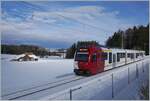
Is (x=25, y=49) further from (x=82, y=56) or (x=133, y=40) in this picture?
(x=133, y=40)

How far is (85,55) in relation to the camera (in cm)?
2256

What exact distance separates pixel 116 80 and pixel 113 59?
1846cm

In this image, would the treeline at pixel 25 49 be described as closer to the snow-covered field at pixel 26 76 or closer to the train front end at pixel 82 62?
the snow-covered field at pixel 26 76

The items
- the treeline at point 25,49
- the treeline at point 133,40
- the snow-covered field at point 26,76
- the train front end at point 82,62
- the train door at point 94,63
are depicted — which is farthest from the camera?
the treeline at point 133,40

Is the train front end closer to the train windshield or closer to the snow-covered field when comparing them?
the train windshield

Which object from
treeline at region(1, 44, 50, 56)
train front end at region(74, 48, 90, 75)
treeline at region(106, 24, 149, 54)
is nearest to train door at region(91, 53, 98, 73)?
train front end at region(74, 48, 90, 75)

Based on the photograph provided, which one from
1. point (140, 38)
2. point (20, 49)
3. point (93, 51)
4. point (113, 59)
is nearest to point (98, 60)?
point (93, 51)

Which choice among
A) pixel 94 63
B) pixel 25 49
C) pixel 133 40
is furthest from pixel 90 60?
pixel 133 40

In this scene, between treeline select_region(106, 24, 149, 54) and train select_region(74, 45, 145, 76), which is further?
treeline select_region(106, 24, 149, 54)

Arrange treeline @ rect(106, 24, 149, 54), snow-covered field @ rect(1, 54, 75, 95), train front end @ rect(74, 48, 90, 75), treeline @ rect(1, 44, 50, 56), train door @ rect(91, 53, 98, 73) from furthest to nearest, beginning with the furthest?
1. treeline @ rect(106, 24, 149, 54)
2. treeline @ rect(1, 44, 50, 56)
3. train door @ rect(91, 53, 98, 73)
4. train front end @ rect(74, 48, 90, 75)
5. snow-covered field @ rect(1, 54, 75, 95)

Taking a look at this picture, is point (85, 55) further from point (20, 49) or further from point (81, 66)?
point (20, 49)

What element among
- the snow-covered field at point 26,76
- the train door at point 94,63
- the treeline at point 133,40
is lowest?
the snow-covered field at point 26,76

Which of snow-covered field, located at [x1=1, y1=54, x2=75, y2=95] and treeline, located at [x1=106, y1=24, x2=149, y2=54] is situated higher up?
treeline, located at [x1=106, y1=24, x2=149, y2=54]

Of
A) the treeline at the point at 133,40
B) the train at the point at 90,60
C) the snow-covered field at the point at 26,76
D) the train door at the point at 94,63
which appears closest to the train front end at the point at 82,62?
the train at the point at 90,60
